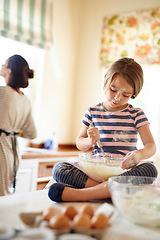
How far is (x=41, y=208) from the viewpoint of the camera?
0.87m

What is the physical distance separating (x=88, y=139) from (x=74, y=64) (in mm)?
2244

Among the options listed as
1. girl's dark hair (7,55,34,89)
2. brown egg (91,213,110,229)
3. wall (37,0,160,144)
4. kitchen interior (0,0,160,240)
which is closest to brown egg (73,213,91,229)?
brown egg (91,213,110,229)

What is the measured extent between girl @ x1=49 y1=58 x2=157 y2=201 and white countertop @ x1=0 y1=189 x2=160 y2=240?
0.18 meters

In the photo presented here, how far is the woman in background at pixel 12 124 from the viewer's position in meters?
1.46

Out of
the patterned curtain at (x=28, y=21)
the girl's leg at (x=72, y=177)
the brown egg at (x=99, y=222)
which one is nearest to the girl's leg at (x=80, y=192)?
the girl's leg at (x=72, y=177)

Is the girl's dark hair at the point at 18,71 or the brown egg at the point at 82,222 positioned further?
the girl's dark hair at the point at 18,71

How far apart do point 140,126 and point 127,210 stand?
2.09 feet

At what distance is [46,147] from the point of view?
2893 mm

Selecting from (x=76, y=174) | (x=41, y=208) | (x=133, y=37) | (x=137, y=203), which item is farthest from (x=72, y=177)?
(x=133, y=37)

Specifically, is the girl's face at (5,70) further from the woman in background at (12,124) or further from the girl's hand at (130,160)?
the girl's hand at (130,160)

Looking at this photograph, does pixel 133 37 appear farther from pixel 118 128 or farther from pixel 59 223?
pixel 59 223

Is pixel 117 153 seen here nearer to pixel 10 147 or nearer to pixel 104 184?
pixel 104 184

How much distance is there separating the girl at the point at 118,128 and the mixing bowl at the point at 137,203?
24 centimetres

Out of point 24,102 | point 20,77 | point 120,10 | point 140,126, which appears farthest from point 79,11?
point 140,126
